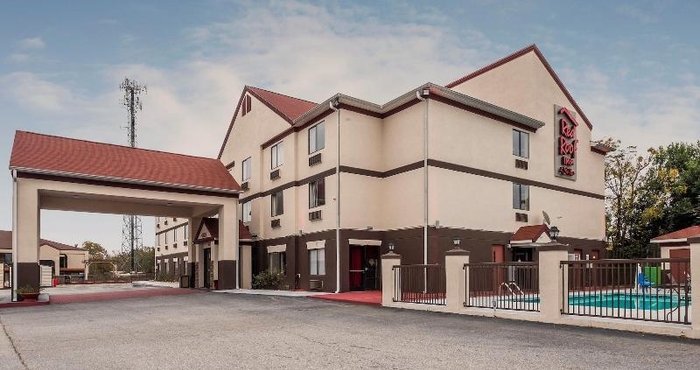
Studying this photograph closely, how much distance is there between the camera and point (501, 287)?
14.8 meters

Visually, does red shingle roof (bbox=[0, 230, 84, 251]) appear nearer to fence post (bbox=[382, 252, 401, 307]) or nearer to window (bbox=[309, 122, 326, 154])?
window (bbox=[309, 122, 326, 154])

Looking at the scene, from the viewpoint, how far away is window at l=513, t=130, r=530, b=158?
27.1m

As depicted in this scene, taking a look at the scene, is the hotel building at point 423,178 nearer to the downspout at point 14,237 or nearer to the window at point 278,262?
the window at point 278,262

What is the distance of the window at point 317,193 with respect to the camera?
2567 centimetres

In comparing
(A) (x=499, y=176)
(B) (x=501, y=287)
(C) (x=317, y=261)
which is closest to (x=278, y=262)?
(C) (x=317, y=261)

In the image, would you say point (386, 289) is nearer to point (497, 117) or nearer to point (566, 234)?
point (497, 117)

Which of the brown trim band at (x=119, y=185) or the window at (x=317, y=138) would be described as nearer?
the brown trim band at (x=119, y=185)

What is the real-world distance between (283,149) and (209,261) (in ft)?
27.3

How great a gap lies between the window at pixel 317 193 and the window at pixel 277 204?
2785 millimetres

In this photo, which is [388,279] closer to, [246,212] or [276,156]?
[276,156]

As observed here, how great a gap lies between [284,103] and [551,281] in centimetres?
2206

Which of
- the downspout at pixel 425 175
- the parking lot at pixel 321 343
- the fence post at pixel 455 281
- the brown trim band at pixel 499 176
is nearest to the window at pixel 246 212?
the downspout at pixel 425 175

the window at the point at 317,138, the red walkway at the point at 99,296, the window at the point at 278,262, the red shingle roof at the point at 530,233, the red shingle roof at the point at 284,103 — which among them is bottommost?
the red walkway at the point at 99,296

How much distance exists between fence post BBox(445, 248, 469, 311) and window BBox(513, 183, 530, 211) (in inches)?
464
